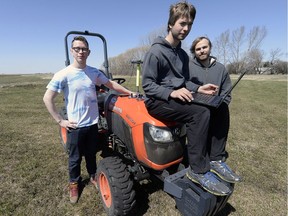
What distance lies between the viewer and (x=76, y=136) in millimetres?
2840

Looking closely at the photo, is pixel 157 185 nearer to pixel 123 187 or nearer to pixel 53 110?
pixel 123 187

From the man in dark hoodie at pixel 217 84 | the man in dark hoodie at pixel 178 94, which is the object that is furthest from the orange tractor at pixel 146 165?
the man in dark hoodie at pixel 217 84

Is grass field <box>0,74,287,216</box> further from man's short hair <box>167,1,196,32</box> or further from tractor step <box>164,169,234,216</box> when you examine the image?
man's short hair <box>167,1,196,32</box>

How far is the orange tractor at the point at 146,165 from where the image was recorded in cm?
208

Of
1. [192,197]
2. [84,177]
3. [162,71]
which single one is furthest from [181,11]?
[84,177]

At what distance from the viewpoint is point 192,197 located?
2023 millimetres

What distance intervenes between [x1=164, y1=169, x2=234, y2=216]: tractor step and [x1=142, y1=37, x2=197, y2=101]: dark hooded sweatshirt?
0.76 meters

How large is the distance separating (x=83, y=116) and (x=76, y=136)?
0.84 feet

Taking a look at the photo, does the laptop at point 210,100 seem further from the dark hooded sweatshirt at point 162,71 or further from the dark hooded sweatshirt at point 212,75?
the dark hooded sweatshirt at point 212,75

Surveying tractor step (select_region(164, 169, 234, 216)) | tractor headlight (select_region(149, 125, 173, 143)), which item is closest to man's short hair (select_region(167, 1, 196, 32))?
tractor headlight (select_region(149, 125, 173, 143))

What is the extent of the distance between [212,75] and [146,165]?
Result: 133 centimetres

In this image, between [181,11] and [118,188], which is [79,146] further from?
[181,11]

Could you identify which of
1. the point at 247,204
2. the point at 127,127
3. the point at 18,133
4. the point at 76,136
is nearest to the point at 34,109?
the point at 18,133

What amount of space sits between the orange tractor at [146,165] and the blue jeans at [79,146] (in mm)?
316
